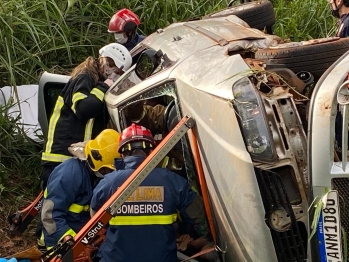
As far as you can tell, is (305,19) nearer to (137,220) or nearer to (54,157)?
(54,157)

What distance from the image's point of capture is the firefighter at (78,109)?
4590mm

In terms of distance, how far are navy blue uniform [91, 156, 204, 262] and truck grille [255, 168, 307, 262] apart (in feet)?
2.52

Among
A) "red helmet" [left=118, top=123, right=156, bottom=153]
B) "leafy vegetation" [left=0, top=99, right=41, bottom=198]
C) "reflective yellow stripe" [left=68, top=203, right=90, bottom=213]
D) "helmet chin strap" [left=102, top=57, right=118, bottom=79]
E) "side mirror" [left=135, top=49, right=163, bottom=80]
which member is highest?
"red helmet" [left=118, top=123, right=156, bottom=153]

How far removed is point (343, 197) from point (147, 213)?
1.15 meters

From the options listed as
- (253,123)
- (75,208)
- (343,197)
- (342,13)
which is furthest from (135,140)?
(342,13)

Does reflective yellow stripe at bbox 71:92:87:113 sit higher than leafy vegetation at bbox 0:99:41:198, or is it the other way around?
reflective yellow stripe at bbox 71:92:87:113

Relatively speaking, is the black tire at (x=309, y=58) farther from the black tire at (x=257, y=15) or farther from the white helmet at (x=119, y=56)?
the black tire at (x=257, y=15)

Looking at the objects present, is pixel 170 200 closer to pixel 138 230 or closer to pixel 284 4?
pixel 138 230

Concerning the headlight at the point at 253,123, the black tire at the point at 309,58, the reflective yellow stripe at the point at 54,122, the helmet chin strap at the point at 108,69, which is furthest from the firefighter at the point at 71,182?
the headlight at the point at 253,123

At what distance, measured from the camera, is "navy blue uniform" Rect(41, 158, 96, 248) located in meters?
3.87

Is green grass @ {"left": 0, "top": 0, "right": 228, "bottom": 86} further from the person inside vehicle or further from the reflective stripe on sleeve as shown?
the person inside vehicle

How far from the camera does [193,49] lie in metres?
3.81

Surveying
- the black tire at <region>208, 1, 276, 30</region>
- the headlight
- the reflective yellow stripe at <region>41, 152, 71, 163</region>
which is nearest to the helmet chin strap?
the reflective yellow stripe at <region>41, 152, 71, 163</region>

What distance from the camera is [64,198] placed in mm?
3883
